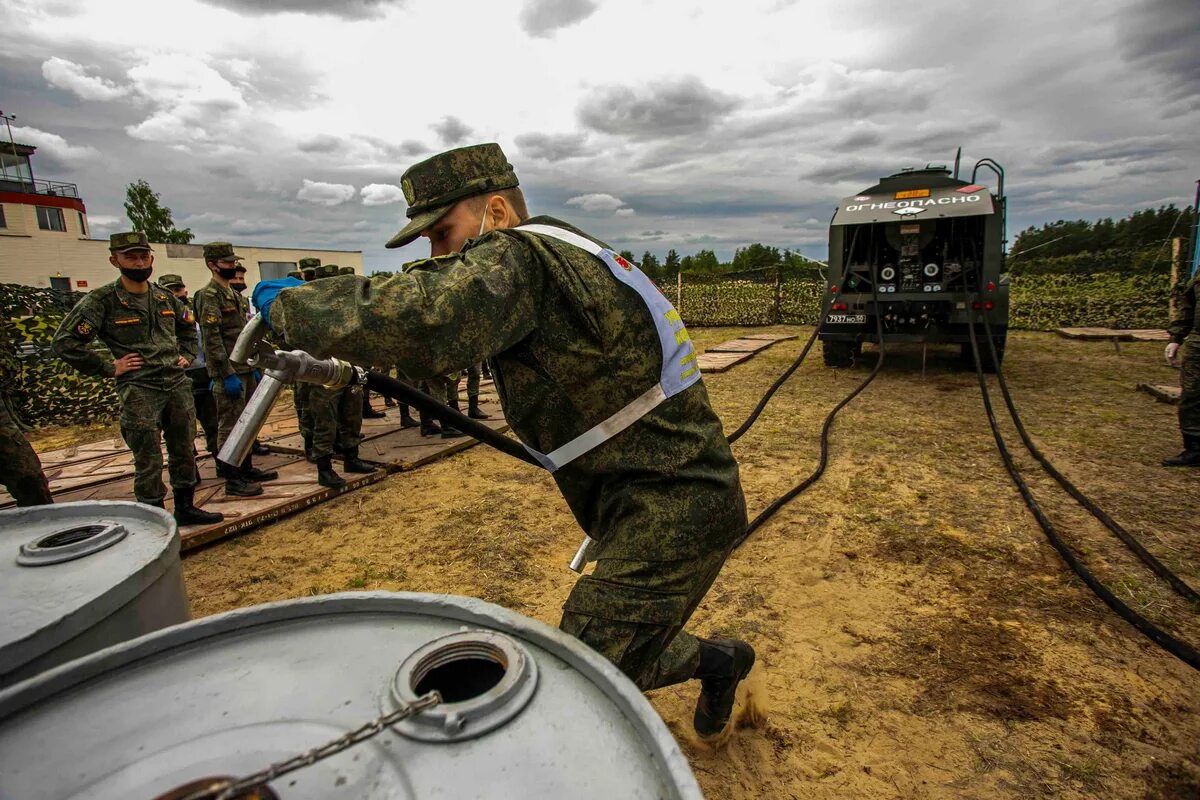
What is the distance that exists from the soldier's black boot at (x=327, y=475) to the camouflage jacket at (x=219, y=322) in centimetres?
119

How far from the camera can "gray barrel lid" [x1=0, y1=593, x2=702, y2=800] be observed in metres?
0.78

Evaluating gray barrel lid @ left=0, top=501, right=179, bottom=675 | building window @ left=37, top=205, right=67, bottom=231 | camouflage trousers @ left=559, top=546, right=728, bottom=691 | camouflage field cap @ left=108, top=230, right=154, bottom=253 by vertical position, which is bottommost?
camouflage trousers @ left=559, top=546, right=728, bottom=691

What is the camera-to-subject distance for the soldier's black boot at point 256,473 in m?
4.87

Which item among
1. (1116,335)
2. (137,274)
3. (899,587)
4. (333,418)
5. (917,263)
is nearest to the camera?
(899,587)

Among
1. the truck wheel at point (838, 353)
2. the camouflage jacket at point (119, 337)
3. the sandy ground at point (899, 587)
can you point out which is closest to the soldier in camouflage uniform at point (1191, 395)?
the sandy ground at point (899, 587)

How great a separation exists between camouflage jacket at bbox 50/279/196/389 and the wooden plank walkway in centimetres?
676

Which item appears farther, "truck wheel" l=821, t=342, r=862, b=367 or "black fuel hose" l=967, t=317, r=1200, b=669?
"truck wheel" l=821, t=342, r=862, b=367

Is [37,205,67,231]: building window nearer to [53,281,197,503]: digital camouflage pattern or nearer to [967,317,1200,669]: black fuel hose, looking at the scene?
[53,281,197,503]: digital camouflage pattern

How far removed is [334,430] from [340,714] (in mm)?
4239

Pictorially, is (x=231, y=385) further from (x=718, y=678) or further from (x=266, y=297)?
(x=718, y=678)

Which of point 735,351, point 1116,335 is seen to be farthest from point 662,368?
point 1116,335

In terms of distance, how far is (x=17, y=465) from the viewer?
3506mm

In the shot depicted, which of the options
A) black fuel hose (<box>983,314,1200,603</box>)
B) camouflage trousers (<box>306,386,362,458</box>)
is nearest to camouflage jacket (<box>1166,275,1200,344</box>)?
black fuel hose (<box>983,314,1200,603</box>)

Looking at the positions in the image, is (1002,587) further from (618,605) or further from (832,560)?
(618,605)
